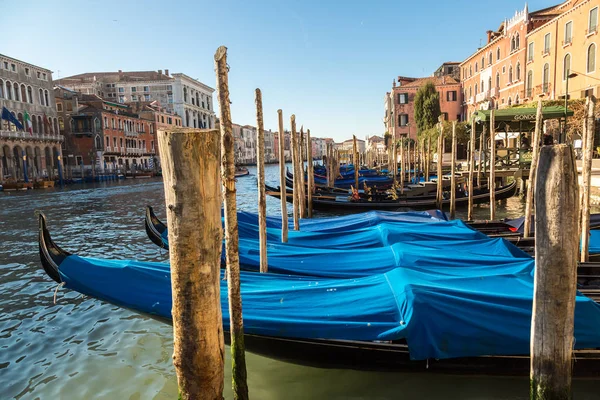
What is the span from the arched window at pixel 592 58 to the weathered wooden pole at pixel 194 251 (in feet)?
60.6

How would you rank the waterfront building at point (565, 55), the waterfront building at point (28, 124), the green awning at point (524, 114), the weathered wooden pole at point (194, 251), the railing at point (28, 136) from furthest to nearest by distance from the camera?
the waterfront building at point (28, 124), the railing at point (28, 136), the waterfront building at point (565, 55), the green awning at point (524, 114), the weathered wooden pole at point (194, 251)

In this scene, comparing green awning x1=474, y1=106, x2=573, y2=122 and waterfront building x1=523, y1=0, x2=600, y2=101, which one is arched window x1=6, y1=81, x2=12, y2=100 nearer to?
green awning x1=474, y1=106, x2=573, y2=122

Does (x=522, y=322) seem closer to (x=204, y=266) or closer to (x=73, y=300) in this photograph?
(x=204, y=266)

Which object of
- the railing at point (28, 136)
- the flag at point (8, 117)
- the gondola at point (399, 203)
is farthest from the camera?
the railing at point (28, 136)

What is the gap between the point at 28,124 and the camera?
1124 inches

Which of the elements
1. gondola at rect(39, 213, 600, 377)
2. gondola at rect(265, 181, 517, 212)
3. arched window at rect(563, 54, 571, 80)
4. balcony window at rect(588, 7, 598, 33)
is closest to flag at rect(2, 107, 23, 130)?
gondola at rect(265, 181, 517, 212)

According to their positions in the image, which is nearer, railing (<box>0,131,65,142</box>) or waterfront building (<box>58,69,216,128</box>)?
railing (<box>0,131,65,142</box>)

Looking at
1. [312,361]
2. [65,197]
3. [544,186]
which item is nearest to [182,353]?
[312,361]

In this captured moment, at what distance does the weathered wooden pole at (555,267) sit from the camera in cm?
212

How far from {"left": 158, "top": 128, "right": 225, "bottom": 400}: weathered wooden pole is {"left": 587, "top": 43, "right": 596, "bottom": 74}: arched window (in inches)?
727

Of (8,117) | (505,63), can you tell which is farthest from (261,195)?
(8,117)

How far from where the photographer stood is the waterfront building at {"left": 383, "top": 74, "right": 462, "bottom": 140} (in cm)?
3114

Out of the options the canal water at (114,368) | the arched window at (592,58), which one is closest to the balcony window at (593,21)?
the arched window at (592,58)

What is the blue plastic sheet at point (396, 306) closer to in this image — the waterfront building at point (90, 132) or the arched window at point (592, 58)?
the arched window at point (592, 58)
